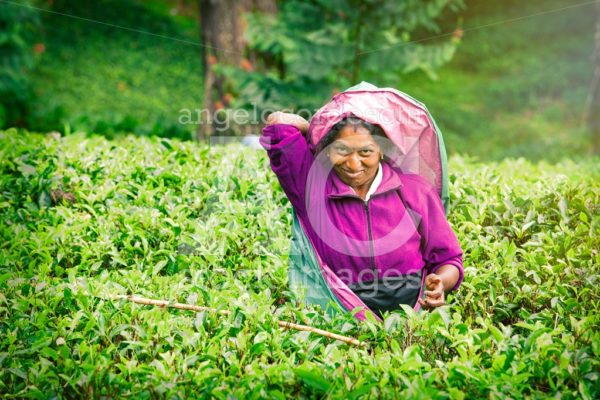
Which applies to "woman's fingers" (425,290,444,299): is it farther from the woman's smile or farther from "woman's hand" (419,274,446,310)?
the woman's smile

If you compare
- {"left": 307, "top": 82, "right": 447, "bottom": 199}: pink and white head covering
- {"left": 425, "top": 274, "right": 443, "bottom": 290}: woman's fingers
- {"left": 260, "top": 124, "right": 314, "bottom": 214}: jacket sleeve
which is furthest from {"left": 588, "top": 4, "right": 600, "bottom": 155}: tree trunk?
{"left": 260, "top": 124, "right": 314, "bottom": 214}: jacket sleeve

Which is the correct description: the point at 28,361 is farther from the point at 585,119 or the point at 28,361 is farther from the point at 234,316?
the point at 585,119

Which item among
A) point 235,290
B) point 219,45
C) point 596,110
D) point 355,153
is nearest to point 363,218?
point 355,153

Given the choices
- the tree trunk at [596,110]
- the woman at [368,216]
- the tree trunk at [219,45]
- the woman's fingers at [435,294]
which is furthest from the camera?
the tree trunk at [596,110]

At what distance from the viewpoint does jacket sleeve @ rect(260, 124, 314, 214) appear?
3.05 m

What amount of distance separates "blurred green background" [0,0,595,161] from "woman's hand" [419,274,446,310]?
5905 millimetres

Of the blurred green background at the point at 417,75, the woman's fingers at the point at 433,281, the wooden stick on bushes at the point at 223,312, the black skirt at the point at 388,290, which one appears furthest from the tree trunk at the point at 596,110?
the wooden stick on bushes at the point at 223,312

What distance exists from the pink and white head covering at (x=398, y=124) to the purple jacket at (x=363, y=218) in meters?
0.07

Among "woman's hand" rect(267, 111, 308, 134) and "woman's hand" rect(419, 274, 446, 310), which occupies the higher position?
"woman's hand" rect(267, 111, 308, 134)

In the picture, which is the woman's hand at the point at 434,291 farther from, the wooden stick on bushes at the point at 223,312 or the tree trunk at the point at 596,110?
the tree trunk at the point at 596,110

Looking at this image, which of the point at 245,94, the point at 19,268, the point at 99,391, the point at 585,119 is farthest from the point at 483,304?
the point at 585,119

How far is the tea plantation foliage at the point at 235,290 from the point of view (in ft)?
8.48

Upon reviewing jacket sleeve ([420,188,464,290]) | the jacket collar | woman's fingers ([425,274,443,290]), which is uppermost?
the jacket collar

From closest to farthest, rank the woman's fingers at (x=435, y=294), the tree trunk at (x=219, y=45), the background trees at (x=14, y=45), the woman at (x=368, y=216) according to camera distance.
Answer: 1. the woman's fingers at (x=435, y=294)
2. the woman at (x=368, y=216)
3. the tree trunk at (x=219, y=45)
4. the background trees at (x=14, y=45)
